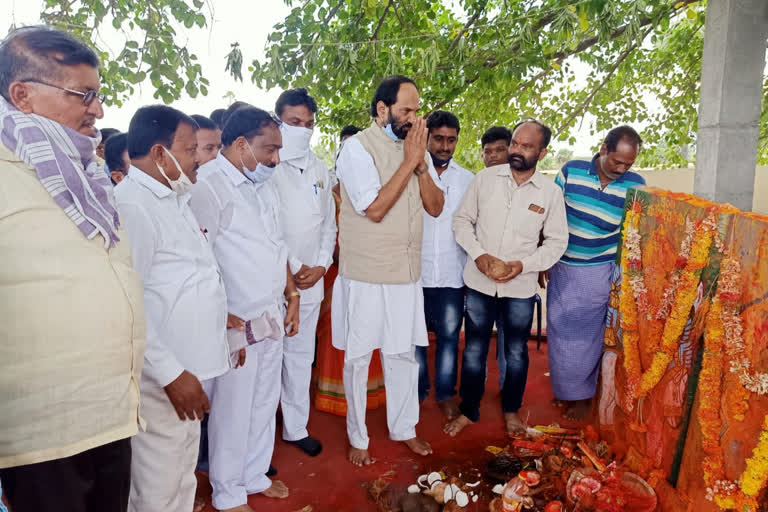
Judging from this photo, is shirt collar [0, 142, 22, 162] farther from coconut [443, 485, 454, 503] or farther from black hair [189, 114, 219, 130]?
coconut [443, 485, 454, 503]

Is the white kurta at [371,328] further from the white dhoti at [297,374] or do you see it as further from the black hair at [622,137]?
the black hair at [622,137]

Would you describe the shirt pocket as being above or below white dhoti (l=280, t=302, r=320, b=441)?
above

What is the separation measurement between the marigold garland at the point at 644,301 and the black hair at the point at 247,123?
223cm

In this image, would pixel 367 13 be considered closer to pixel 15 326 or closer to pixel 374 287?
pixel 374 287

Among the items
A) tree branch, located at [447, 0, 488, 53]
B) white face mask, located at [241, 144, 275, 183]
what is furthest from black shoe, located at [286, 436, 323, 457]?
tree branch, located at [447, 0, 488, 53]

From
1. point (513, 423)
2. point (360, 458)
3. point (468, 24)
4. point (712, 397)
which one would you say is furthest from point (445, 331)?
point (468, 24)

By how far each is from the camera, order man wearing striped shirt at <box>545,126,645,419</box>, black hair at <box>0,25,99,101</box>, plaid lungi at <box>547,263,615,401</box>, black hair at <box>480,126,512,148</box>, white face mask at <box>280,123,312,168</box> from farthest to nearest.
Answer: black hair at <box>480,126,512,148</box> → plaid lungi at <box>547,263,615,401</box> → man wearing striped shirt at <box>545,126,645,419</box> → white face mask at <box>280,123,312,168</box> → black hair at <box>0,25,99,101</box>

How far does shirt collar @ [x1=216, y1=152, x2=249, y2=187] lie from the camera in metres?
2.74

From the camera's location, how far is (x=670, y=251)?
2.94m

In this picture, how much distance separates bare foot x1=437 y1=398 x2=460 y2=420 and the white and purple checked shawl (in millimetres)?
3040

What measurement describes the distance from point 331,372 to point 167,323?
2.29 m

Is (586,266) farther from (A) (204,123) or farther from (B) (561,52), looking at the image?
(B) (561,52)

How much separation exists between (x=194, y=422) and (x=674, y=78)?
7972 millimetres

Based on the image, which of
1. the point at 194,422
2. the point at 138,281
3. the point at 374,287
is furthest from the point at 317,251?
the point at 138,281
